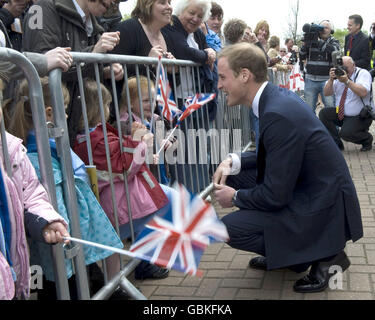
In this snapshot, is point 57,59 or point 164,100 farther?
point 164,100

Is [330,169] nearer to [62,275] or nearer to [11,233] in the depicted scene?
[62,275]

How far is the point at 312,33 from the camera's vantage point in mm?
8938

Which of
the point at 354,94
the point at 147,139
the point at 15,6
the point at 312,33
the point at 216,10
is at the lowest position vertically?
the point at 354,94

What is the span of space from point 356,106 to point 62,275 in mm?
6040

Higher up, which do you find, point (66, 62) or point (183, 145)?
point (66, 62)

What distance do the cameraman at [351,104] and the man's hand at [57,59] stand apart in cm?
547

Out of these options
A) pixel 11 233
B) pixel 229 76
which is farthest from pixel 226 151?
pixel 11 233

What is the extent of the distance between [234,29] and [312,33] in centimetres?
321

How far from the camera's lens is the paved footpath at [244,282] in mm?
3045

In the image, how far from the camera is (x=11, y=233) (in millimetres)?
1937

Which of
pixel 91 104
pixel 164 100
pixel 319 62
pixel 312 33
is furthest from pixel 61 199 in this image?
pixel 312 33

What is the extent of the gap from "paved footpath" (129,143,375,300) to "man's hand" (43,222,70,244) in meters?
1.25

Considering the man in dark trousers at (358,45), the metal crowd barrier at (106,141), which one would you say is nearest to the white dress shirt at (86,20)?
the metal crowd barrier at (106,141)

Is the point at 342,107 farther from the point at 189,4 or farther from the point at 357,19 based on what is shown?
the point at 189,4
